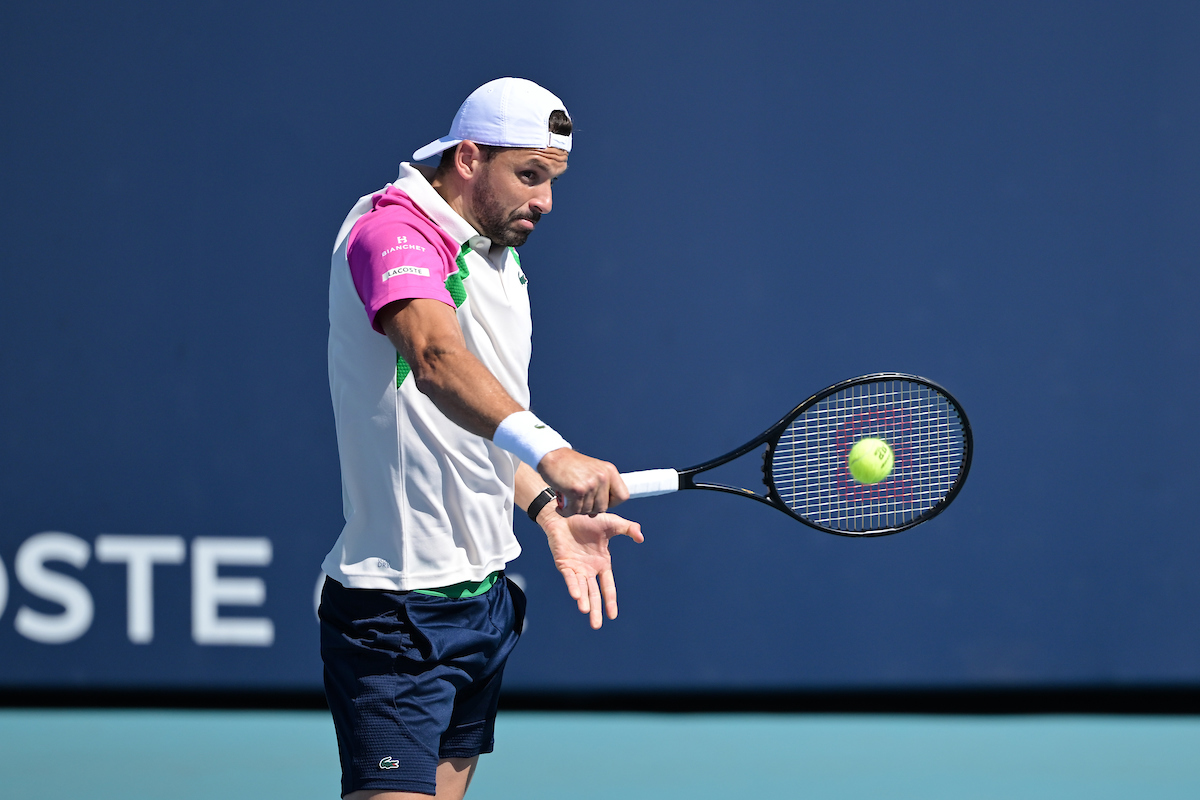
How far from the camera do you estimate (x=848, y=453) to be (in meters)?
2.57

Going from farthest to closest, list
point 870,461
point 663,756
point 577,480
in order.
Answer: point 663,756 → point 870,461 → point 577,480

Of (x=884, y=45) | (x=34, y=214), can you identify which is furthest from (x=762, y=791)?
(x=34, y=214)

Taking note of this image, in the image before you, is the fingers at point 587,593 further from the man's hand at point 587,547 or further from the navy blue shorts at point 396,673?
the navy blue shorts at point 396,673

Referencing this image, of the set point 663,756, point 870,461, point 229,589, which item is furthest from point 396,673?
point 229,589

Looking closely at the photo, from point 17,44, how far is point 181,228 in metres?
0.71

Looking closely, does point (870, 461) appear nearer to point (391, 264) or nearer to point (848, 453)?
point (848, 453)

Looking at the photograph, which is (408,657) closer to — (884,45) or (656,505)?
(656,505)

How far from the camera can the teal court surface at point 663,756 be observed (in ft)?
9.91

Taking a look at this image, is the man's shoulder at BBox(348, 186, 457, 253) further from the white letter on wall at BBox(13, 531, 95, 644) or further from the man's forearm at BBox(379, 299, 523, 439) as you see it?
the white letter on wall at BBox(13, 531, 95, 644)

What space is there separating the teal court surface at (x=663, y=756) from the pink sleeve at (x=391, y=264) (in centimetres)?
173

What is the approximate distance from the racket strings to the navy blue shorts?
3.15 feet

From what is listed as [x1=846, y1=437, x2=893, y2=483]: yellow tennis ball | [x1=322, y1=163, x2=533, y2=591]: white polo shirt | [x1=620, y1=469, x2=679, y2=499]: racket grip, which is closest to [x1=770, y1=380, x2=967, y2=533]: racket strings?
[x1=846, y1=437, x2=893, y2=483]: yellow tennis ball

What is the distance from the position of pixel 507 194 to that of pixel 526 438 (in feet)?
1.57

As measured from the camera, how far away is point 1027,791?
2.99m
